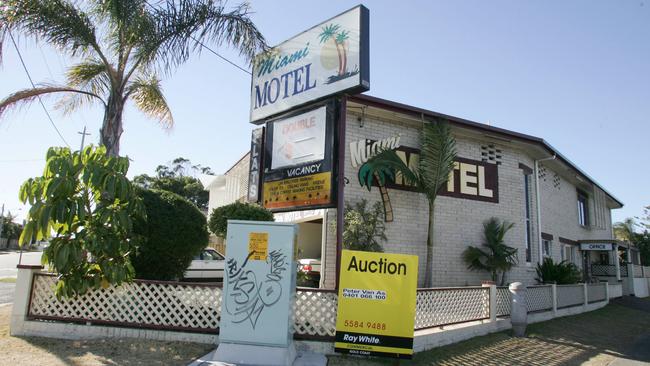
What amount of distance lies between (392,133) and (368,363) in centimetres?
791

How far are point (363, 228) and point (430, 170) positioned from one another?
284 centimetres

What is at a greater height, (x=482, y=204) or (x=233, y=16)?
(x=233, y=16)

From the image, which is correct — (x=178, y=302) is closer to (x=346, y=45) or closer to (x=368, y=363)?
(x=368, y=363)

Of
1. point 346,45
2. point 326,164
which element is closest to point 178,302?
point 326,164

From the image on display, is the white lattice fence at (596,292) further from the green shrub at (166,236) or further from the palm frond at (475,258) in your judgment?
the green shrub at (166,236)

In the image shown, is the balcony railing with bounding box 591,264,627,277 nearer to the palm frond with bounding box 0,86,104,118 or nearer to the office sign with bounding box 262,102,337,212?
the office sign with bounding box 262,102,337,212

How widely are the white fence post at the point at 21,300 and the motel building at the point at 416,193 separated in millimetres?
4954

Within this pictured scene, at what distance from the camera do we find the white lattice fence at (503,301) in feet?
34.4

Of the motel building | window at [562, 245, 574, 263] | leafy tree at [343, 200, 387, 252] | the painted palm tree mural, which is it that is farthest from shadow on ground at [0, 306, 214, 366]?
window at [562, 245, 574, 263]

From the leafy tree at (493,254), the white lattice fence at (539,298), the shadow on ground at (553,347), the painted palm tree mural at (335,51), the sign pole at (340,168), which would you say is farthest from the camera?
the leafy tree at (493,254)

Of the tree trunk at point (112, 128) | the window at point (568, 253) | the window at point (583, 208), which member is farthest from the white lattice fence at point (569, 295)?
the tree trunk at point (112, 128)

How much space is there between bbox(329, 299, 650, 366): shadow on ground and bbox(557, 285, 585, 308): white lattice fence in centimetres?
51

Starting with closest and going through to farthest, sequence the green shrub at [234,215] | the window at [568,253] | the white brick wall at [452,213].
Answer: the green shrub at [234,215] → the white brick wall at [452,213] → the window at [568,253]

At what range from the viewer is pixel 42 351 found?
6703 millimetres
